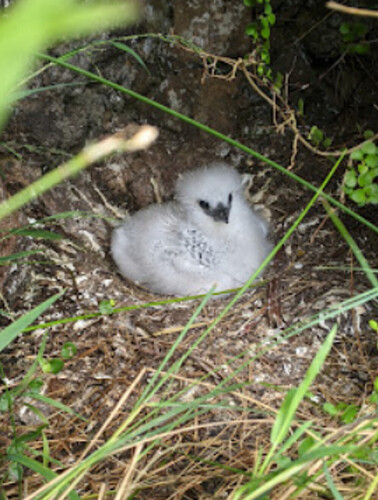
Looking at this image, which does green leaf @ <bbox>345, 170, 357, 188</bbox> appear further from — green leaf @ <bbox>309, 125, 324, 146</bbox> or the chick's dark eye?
the chick's dark eye

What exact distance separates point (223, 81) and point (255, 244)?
3.03 ft

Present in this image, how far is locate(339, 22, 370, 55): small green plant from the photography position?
236 cm

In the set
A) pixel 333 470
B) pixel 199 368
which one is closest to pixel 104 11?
pixel 333 470

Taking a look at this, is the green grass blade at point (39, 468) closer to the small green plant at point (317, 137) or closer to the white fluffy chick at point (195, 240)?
the white fluffy chick at point (195, 240)

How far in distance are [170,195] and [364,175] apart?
1.27m

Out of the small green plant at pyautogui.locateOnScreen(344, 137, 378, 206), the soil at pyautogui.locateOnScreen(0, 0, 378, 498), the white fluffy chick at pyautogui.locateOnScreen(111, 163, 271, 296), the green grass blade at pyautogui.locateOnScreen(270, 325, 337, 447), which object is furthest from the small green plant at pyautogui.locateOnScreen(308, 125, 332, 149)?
the green grass blade at pyautogui.locateOnScreen(270, 325, 337, 447)

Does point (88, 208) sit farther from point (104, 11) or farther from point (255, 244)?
point (104, 11)

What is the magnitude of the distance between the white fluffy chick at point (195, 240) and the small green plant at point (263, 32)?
0.60 metres

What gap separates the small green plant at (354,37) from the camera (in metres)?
2.36

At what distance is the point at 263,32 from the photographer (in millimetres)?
2486

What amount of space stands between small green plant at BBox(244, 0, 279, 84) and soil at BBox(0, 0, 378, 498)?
0.41 ft

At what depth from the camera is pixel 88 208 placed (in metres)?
2.79

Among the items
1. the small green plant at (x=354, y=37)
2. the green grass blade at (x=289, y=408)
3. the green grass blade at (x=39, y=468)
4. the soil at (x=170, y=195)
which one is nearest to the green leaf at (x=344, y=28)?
the small green plant at (x=354, y=37)

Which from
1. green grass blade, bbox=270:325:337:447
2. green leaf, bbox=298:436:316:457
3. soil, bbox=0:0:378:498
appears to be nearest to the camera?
green grass blade, bbox=270:325:337:447
